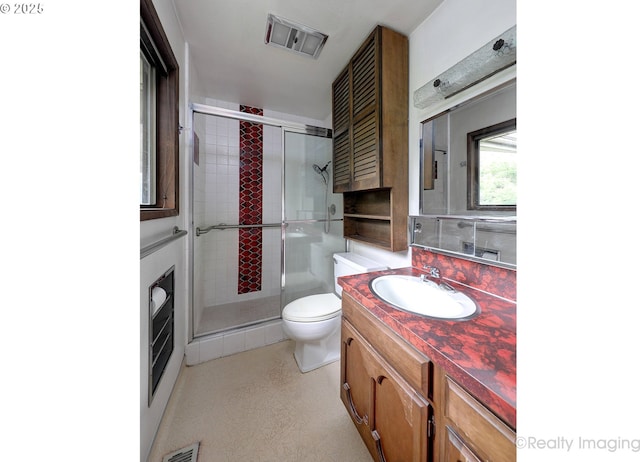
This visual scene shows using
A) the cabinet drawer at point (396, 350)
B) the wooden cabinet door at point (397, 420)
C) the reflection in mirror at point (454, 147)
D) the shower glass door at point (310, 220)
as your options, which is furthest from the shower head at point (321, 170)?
the wooden cabinet door at point (397, 420)

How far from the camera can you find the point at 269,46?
5.20 feet

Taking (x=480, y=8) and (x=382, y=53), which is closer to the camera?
(x=480, y=8)

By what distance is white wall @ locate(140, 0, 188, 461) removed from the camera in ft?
3.18

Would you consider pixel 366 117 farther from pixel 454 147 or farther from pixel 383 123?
pixel 454 147

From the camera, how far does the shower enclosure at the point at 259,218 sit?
224 cm

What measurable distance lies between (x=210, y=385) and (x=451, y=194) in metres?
1.90

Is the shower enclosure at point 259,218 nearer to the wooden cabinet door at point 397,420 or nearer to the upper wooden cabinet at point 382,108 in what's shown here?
the upper wooden cabinet at point 382,108
